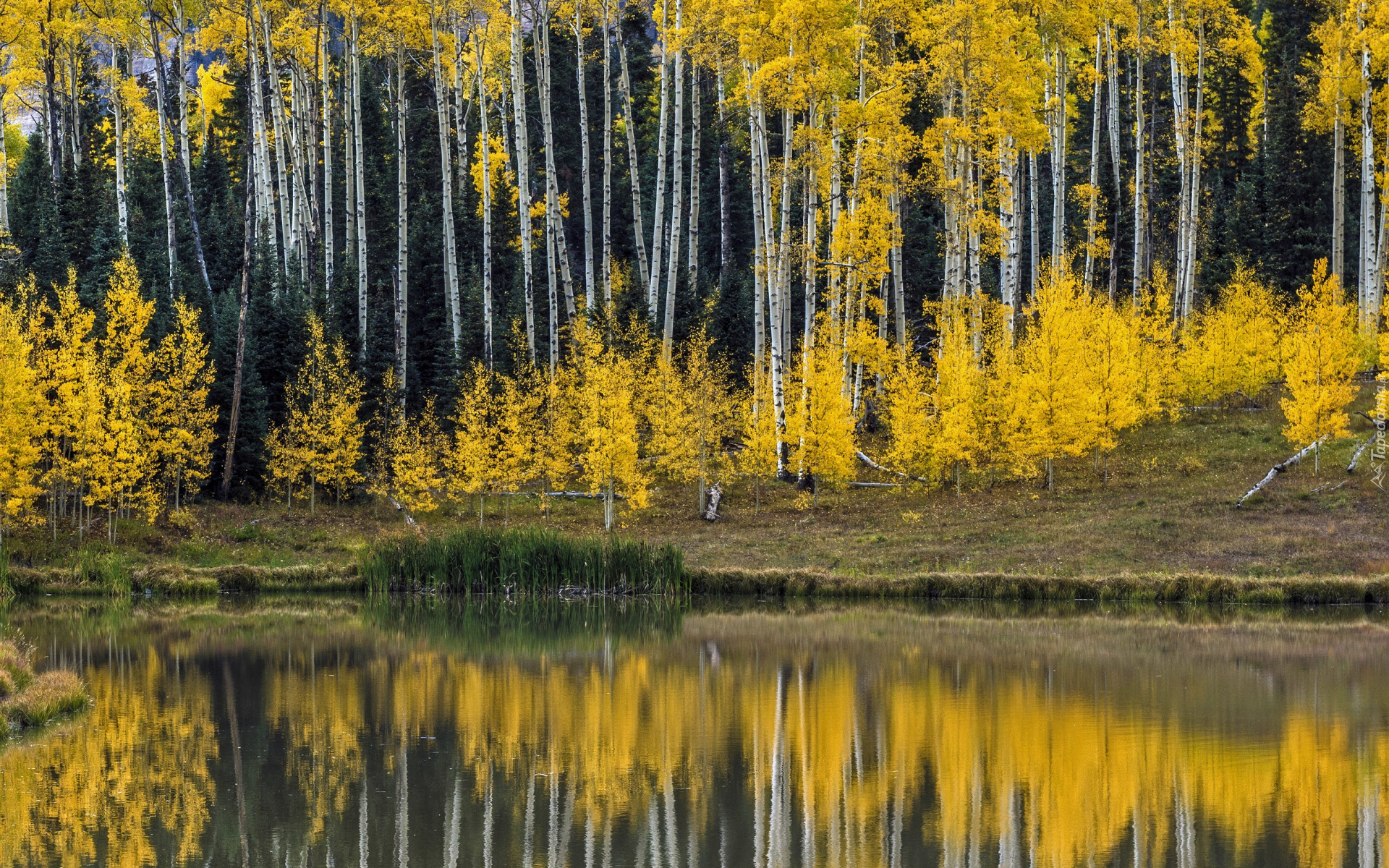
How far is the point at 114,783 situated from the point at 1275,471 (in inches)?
1184

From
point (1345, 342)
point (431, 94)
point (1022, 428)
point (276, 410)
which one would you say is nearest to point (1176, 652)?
point (1022, 428)

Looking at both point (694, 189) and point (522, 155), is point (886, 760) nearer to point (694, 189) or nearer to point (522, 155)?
point (522, 155)

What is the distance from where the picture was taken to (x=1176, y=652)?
22.5 metres

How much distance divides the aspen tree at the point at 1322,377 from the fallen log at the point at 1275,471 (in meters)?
0.20

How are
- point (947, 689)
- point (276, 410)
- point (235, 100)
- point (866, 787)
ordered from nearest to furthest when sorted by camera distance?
point (866, 787)
point (947, 689)
point (276, 410)
point (235, 100)

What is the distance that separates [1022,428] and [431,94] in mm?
42050

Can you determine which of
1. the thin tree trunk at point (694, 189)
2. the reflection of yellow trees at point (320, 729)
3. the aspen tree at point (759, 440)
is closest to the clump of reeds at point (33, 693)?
the reflection of yellow trees at point (320, 729)

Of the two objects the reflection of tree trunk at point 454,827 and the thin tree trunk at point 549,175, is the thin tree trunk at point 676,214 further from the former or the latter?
the reflection of tree trunk at point 454,827

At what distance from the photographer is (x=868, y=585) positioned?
30703mm

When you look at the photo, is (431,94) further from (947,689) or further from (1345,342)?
(947,689)

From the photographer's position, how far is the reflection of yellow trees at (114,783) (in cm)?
1102

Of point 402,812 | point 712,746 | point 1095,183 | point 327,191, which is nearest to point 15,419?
point 327,191

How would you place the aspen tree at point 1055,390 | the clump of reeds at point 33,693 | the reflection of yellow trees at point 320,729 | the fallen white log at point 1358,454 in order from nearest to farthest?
the reflection of yellow trees at point 320,729 < the clump of reeds at point 33,693 < the fallen white log at point 1358,454 < the aspen tree at point 1055,390

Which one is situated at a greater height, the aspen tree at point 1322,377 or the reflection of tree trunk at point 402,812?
the aspen tree at point 1322,377
